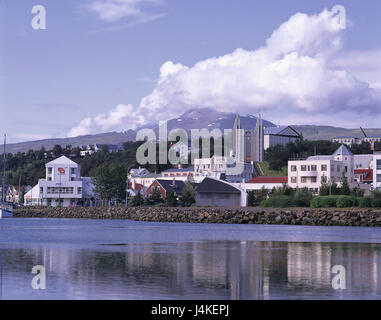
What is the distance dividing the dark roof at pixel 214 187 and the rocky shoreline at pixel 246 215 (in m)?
15.6

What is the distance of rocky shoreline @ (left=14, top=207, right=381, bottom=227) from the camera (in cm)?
6281

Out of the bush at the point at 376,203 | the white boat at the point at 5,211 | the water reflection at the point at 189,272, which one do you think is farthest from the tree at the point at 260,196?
the water reflection at the point at 189,272

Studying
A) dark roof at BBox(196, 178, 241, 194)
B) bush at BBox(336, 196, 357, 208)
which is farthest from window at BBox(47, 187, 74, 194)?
bush at BBox(336, 196, 357, 208)

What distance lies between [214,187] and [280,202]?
18664 mm

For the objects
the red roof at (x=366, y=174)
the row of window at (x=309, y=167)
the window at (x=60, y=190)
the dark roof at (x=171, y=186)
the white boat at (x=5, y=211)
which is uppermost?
the row of window at (x=309, y=167)

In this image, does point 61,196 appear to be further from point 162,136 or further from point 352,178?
point 162,136

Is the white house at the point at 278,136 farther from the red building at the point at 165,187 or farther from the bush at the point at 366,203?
the bush at the point at 366,203

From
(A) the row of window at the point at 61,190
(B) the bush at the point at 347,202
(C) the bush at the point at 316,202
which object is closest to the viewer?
(B) the bush at the point at 347,202

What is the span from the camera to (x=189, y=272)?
2070 centimetres

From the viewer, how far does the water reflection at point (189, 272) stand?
54.1ft

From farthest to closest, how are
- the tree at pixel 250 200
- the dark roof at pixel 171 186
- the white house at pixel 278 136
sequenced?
the white house at pixel 278 136 → the dark roof at pixel 171 186 → the tree at pixel 250 200

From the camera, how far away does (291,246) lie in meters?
33.1

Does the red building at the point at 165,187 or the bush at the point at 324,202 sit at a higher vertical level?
the red building at the point at 165,187

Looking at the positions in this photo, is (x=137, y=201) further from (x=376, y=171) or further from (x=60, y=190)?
(x=376, y=171)
